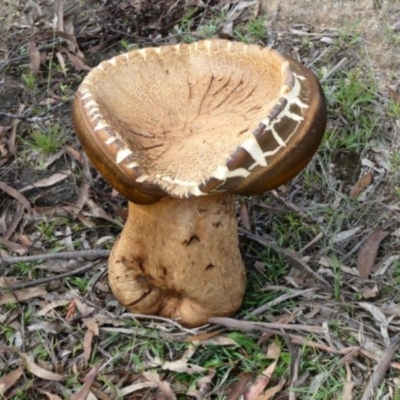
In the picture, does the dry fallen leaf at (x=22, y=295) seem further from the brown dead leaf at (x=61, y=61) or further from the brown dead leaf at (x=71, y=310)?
the brown dead leaf at (x=61, y=61)

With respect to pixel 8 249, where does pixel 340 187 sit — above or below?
above

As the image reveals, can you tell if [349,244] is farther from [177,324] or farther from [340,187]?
[177,324]

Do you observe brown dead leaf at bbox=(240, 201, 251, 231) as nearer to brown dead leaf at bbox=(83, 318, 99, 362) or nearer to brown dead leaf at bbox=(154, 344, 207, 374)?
brown dead leaf at bbox=(154, 344, 207, 374)

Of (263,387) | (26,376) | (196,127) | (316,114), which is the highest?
(316,114)

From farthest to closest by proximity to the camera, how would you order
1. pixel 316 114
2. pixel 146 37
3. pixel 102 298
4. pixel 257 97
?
pixel 146 37 → pixel 102 298 → pixel 257 97 → pixel 316 114

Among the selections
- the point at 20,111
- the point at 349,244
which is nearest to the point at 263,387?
the point at 349,244

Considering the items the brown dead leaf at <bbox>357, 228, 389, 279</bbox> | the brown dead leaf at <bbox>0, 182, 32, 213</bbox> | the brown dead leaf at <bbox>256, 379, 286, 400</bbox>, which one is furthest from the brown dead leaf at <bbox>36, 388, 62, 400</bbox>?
the brown dead leaf at <bbox>357, 228, 389, 279</bbox>
